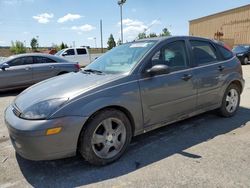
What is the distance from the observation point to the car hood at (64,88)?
10.7ft

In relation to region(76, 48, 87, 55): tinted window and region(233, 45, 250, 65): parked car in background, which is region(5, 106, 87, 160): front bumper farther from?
region(233, 45, 250, 65): parked car in background

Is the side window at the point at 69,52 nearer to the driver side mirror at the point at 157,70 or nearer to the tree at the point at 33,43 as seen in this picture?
the driver side mirror at the point at 157,70

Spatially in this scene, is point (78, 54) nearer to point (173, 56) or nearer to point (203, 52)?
point (203, 52)

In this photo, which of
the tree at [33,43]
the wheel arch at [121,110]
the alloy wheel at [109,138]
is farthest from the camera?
the tree at [33,43]

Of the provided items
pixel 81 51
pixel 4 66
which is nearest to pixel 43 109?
pixel 4 66

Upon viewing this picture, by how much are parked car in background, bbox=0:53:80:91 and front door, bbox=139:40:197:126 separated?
16.3 ft

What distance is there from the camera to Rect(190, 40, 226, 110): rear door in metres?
4.55

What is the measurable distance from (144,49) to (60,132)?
1.81 meters

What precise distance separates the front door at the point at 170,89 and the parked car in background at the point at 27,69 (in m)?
4.97

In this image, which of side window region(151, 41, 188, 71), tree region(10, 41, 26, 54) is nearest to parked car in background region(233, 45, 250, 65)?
side window region(151, 41, 188, 71)

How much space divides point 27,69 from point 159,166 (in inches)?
278

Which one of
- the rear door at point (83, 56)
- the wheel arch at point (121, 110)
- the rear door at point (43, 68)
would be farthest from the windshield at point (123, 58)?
the rear door at point (83, 56)

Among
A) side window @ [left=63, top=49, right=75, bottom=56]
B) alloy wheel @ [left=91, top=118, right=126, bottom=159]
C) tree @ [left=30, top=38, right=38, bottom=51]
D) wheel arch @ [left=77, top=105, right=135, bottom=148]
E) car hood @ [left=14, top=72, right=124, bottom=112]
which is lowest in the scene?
alloy wheel @ [left=91, top=118, right=126, bottom=159]

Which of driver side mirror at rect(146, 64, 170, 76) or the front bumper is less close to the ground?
driver side mirror at rect(146, 64, 170, 76)
